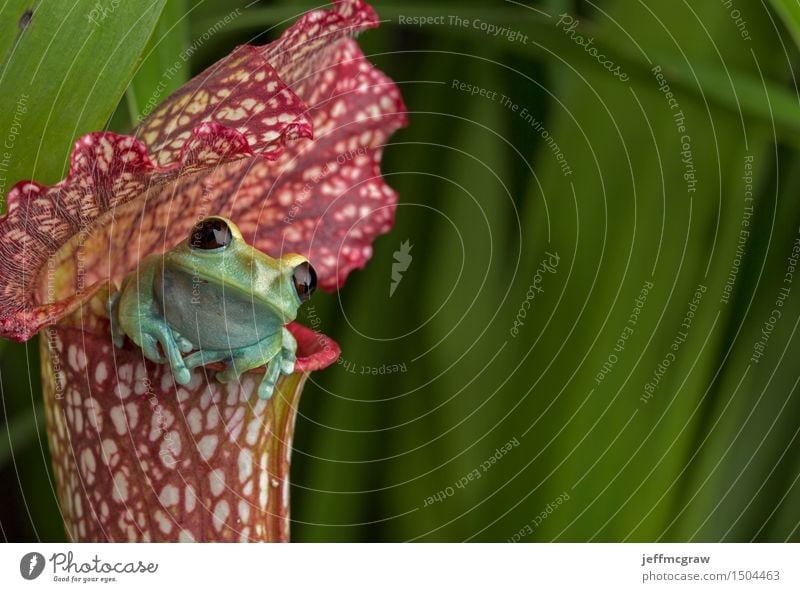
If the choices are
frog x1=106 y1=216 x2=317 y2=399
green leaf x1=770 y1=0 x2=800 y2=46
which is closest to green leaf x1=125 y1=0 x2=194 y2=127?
Answer: frog x1=106 y1=216 x2=317 y2=399

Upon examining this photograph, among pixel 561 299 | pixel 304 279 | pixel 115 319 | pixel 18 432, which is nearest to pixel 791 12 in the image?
pixel 561 299

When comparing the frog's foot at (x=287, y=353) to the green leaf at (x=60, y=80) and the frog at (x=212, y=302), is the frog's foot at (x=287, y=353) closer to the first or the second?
the frog at (x=212, y=302)

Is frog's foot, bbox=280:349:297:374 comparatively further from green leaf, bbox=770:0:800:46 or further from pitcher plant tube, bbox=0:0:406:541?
green leaf, bbox=770:0:800:46

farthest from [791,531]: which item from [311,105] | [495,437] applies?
[311,105]

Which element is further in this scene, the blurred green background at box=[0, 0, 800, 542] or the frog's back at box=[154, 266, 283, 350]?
the blurred green background at box=[0, 0, 800, 542]

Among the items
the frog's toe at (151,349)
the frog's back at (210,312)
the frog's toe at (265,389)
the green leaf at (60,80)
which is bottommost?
the frog's toe at (265,389)

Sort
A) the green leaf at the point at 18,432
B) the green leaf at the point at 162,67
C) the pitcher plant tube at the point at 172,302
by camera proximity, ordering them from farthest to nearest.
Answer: the green leaf at the point at 18,432, the green leaf at the point at 162,67, the pitcher plant tube at the point at 172,302
